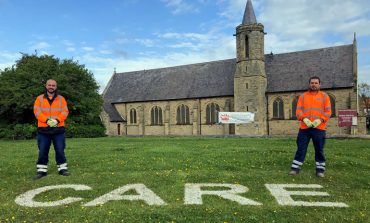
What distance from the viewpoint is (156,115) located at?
4747cm

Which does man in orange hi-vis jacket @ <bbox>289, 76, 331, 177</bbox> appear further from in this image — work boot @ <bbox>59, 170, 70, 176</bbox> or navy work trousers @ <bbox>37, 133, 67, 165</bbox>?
navy work trousers @ <bbox>37, 133, 67, 165</bbox>

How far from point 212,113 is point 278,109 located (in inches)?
332

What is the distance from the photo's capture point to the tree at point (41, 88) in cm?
3138

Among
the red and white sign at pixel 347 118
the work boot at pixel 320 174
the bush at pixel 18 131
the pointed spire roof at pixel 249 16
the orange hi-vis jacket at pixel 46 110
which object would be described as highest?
the pointed spire roof at pixel 249 16

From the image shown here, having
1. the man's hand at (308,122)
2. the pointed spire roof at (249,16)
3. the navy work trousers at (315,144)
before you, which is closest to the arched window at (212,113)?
the pointed spire roof at (249,16)

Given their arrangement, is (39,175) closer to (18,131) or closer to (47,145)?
(47,145)

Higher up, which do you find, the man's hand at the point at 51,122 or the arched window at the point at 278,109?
the arched window at the point at 278,109

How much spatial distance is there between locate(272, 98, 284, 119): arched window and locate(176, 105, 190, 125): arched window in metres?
11.6

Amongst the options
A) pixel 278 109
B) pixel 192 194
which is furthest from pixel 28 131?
pixel 192 194

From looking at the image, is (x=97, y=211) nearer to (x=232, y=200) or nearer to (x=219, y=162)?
(x=232, y=200)

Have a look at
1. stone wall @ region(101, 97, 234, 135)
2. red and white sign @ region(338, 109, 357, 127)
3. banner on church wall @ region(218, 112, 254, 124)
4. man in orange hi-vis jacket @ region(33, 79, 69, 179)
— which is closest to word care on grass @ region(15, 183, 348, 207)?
man in orange hi-vis jacket @ region(33, 79, 69, 179)

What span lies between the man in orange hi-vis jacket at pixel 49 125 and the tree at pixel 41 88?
24.3 metres

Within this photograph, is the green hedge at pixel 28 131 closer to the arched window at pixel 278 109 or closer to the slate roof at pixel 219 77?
the slate roof at pixel 219 77

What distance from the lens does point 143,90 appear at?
49.6 metres
